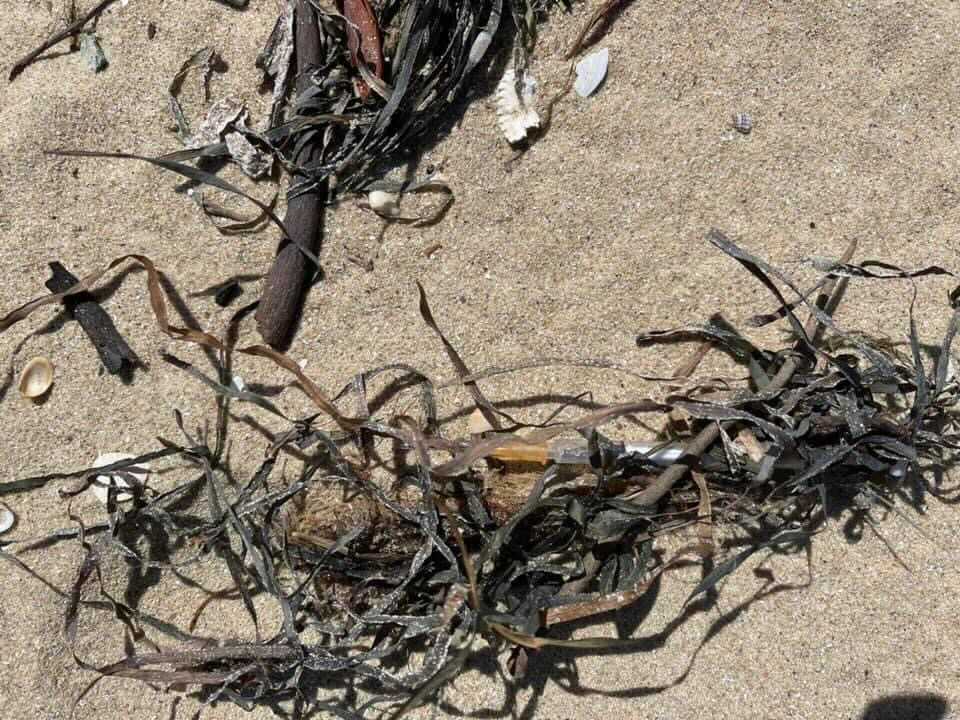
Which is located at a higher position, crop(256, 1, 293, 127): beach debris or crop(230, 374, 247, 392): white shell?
crop(256, 1, 293, 127): beach debris

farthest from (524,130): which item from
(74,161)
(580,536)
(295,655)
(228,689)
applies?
(228,689)

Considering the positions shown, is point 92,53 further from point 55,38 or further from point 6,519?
point 6,519

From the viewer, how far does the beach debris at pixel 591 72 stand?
1707 mm

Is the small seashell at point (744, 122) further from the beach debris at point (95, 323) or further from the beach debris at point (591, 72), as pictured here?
the beach debris at point (95, 323)

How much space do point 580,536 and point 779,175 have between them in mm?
883

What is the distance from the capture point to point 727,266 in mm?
1692

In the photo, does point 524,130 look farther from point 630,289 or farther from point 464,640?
point 464,640

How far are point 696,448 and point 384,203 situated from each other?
86cm

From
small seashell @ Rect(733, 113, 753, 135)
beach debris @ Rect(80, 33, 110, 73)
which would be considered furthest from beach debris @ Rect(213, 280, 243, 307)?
small seashell @ Rect(733, 113, 753, 135)

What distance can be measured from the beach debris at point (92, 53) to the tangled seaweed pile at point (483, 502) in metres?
0.48

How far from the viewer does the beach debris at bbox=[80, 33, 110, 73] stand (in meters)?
1.76

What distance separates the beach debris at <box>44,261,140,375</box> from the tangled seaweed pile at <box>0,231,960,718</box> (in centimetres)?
8

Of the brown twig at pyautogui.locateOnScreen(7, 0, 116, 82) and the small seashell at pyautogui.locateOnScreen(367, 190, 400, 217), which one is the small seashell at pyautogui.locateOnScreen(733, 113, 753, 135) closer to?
the small seashell at pyautogui.locateOnScreen(367, 190, 400, 217)

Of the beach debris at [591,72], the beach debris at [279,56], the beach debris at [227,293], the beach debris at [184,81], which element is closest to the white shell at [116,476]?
the beach debris at [227,293]
